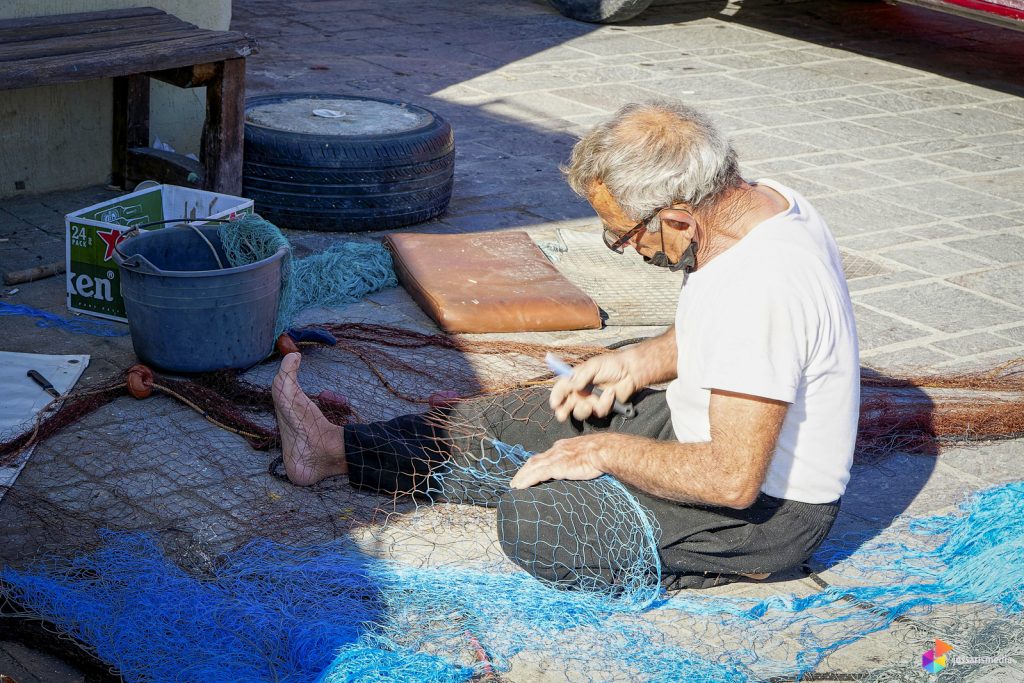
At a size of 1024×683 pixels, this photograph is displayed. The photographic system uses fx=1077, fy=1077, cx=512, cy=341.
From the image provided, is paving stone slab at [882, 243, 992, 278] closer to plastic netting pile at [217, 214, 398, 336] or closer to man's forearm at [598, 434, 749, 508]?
plastic netting pile at [217, 214, 398, 336]

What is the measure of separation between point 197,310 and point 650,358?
4.94 feet

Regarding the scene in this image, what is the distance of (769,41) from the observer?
10008 millimetres

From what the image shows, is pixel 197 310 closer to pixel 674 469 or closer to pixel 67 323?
pixel 67 323

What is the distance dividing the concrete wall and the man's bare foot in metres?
2.91

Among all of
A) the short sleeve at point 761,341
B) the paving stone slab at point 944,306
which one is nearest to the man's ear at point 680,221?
the short sleeve at point 761,341

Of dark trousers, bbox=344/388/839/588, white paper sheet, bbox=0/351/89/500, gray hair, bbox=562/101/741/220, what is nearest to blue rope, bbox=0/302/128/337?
white paper sheet, bbox=0/351/89/500

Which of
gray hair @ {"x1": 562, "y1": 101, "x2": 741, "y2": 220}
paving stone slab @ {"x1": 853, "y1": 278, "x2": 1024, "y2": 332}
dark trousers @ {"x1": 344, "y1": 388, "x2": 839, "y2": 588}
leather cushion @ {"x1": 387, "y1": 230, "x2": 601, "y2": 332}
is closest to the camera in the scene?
gray hair @ {"x1": 562, "y1": 101, "x2": 741, "y2": 220}

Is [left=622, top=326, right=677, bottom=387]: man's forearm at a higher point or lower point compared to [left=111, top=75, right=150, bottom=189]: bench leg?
higher

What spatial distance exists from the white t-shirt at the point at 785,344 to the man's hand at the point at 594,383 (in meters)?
0.26

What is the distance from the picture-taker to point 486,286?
4.27 m

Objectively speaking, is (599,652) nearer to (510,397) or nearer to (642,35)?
(510,397)

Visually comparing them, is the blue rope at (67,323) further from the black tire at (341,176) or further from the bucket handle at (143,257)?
the black tire at (341,176)

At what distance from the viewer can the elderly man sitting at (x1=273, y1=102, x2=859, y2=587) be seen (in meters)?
2.28

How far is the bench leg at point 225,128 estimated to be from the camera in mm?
4797
